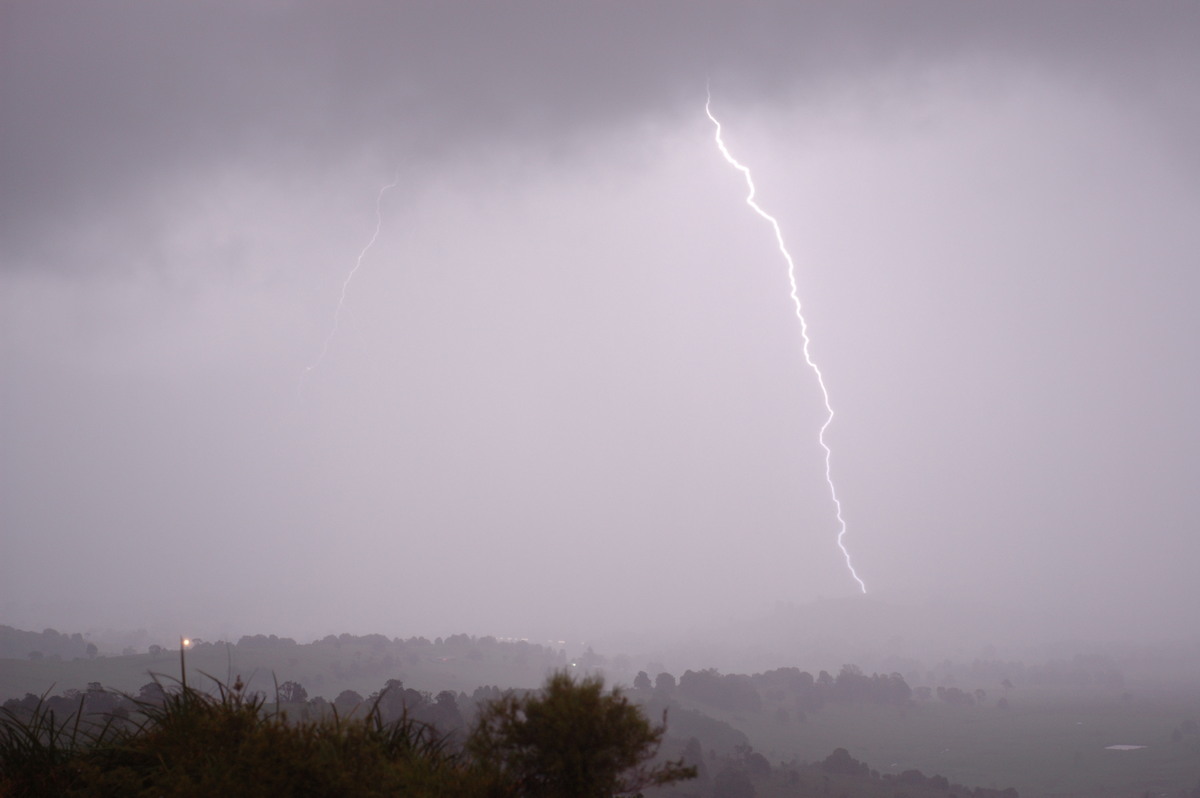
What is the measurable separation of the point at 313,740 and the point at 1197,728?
126 meters

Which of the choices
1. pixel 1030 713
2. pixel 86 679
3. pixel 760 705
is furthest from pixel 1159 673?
pixel 86 679

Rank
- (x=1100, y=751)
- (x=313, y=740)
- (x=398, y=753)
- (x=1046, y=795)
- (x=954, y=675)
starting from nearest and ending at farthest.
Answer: (x=313, y=740) → (x=398, y=753) → (x=1046, y=795) → (x=1100, y=751) → (x=954, y=675)

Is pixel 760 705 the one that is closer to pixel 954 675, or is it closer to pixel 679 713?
pixel 679 713

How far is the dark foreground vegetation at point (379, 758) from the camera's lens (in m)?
7.27

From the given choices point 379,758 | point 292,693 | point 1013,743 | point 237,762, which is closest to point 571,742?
point 379,758

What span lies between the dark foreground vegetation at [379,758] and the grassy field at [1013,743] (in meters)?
76.2

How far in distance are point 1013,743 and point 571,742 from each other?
10833 cm

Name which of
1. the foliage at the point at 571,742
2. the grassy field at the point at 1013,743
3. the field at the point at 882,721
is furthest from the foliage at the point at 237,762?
the grassy field at the point at 1013,743

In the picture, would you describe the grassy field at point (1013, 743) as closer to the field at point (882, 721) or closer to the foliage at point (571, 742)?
the field at point (882, 721)

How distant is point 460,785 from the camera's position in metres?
7.91

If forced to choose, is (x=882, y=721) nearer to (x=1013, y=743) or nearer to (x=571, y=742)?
(x=1013, y=743)

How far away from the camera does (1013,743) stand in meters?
95.1

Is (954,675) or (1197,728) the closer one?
(1197,728)

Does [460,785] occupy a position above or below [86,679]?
above
